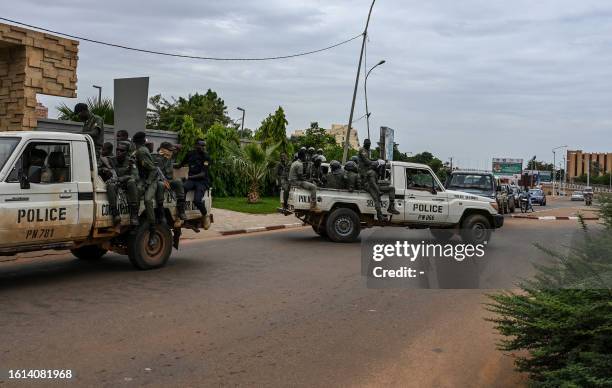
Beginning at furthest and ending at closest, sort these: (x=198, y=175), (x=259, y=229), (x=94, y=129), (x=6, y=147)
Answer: (x=259, y=229), (x=198, y=175), (x=94, y=129), (x=6, y=147)

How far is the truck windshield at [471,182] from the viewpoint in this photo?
21.5 m

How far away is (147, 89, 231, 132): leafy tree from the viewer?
5366cm

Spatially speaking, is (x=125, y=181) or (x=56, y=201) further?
(x=125, y=181)

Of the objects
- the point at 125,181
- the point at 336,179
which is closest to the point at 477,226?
the point at 336,179

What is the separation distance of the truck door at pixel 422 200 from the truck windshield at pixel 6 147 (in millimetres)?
8723

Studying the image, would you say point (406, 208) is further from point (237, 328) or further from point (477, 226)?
point (237, 328)

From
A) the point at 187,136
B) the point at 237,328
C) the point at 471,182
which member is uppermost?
the point at 187,136

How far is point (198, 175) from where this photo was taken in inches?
418

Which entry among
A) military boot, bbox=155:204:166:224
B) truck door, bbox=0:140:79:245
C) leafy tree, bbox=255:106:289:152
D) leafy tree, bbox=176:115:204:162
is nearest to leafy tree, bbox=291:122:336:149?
leafy tree, bbox=255:106:289:152

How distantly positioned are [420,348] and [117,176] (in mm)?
5426

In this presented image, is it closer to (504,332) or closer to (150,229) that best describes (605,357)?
(504,332)

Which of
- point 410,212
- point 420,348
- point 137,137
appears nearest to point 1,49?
point 137,137

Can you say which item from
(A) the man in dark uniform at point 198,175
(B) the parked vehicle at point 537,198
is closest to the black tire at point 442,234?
(A) the man in dark uniform at point 198,175

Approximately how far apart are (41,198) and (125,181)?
4.30 ft
